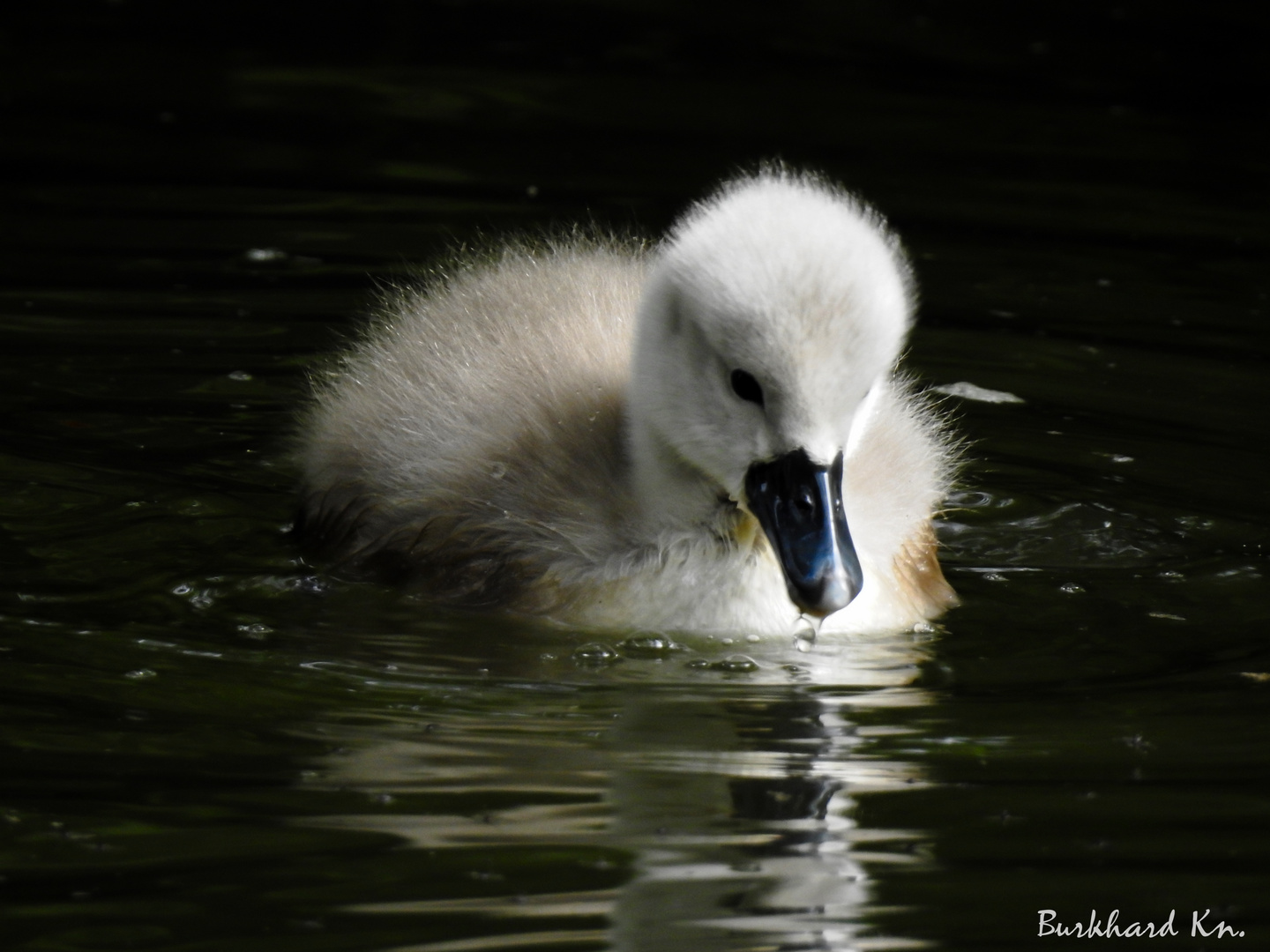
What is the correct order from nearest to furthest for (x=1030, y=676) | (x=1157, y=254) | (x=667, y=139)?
(x=1030, y=676) → (x=1157, y=254) → (x=667, y=139)

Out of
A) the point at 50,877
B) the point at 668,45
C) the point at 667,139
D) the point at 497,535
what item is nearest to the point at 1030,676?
the point at 497,535

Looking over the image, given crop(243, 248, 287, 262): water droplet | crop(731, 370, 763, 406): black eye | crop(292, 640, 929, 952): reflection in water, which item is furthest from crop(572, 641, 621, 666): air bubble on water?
crop(243, 248, 287, 262): water droplet

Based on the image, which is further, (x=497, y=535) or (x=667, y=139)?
(x=667, y=139)

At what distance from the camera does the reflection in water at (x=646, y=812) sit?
321 centimetres

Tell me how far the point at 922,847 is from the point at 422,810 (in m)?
0.84

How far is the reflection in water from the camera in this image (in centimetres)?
321

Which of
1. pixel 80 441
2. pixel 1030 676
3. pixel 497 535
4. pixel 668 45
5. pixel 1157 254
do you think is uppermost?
pixel 668 45

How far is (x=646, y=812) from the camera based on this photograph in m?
3.62

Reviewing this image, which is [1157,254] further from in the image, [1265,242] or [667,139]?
[667,139]

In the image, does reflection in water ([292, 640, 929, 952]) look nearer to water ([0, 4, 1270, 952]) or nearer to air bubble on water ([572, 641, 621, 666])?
water ([0, 4, 1270, 952])

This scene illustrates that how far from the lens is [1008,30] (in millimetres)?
12078

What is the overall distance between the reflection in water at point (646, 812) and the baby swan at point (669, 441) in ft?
1.16

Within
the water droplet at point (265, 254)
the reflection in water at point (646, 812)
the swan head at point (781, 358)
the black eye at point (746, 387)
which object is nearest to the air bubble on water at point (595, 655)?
the reflection in water at point (646, 812)

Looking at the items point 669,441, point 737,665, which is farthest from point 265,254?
point 737,665
